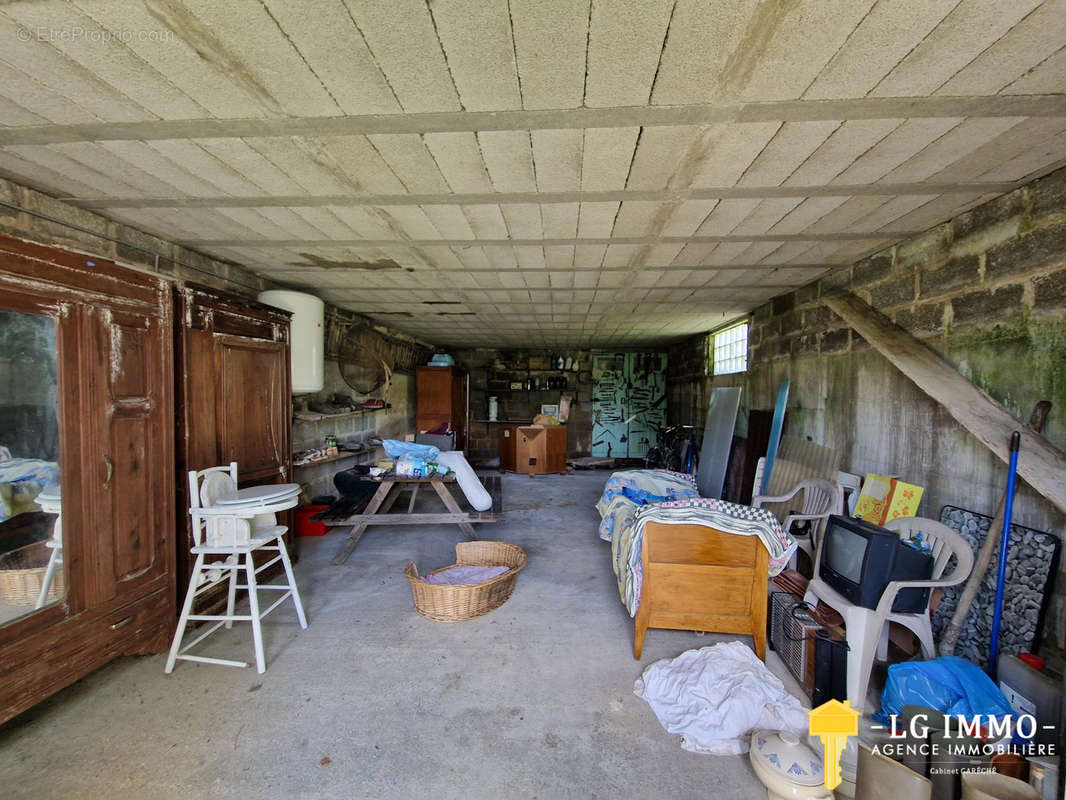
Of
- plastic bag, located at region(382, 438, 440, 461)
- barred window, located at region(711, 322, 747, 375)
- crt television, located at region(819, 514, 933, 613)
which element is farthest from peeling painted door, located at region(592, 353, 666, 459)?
crt television, located at region(819, 514, 933, 613)

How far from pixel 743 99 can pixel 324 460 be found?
464 centimetres

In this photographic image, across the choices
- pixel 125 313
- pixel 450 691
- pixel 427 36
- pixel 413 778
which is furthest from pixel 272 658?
pixel 427 36

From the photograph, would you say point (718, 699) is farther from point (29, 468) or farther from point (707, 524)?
point (29, 468)

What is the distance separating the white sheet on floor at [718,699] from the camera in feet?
5.88

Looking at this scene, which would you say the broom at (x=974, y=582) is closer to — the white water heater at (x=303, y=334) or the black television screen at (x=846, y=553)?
the black television screen at (x=846, y=553)

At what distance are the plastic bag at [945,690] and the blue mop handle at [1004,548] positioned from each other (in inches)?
6.9

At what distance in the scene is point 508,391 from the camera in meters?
9.50

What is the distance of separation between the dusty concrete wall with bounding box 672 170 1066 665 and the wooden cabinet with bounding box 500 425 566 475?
4.56 m

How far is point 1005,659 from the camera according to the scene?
181 cm

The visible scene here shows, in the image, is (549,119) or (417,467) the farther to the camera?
(417,467)

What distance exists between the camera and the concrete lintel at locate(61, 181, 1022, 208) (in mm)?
1947

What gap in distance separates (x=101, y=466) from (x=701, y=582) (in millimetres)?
2989

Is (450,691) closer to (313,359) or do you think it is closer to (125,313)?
(125,313)

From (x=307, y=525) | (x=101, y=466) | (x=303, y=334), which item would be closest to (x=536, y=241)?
(x=303, y=334)
